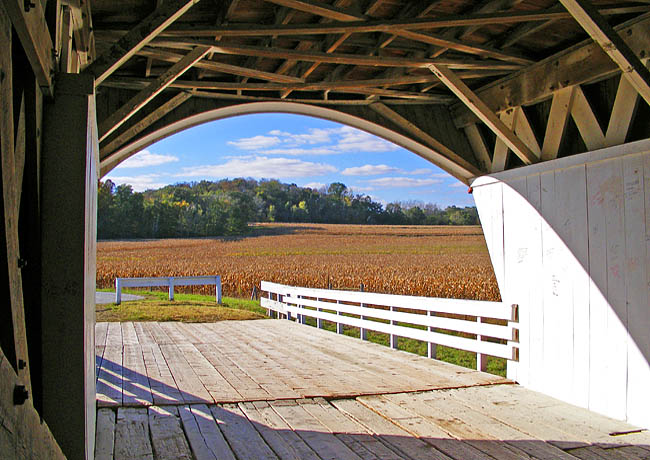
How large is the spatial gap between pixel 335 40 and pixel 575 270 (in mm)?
2733

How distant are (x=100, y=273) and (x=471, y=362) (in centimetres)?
1783

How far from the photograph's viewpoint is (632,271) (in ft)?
14.1

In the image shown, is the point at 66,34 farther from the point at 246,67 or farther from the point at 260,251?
the point at 260,251

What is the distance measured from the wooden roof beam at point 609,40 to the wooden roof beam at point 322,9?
1.50m

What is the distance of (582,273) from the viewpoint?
481 cm

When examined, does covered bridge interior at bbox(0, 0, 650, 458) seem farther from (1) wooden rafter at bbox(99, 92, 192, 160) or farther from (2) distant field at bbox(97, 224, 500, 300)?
(2) distant field at bbox(97, 224, 500, 300)

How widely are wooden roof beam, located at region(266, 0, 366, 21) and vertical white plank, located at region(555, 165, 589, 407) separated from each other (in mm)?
2156

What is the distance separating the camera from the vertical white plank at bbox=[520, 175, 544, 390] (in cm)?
532

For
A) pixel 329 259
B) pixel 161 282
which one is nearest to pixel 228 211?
pixel 329 259

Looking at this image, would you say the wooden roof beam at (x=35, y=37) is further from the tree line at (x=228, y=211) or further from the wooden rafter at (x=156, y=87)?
the tree line at (x=228, y=211)

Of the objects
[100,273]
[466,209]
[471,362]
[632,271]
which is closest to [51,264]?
[632,271]

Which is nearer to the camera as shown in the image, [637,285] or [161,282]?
[637,285]

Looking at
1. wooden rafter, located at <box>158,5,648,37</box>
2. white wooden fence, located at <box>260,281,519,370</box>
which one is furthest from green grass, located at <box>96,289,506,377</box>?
wooden rafter, located at <box>158,5,648,37</box>

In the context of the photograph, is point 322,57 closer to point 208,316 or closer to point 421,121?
point 421,121
